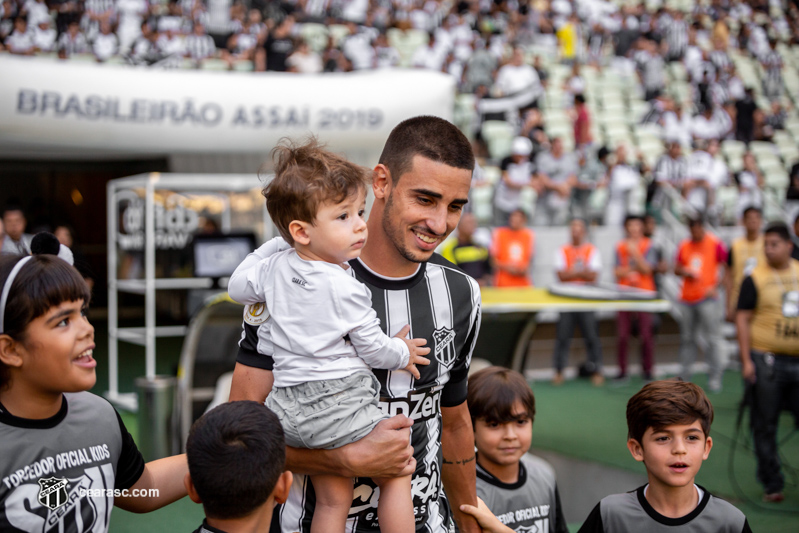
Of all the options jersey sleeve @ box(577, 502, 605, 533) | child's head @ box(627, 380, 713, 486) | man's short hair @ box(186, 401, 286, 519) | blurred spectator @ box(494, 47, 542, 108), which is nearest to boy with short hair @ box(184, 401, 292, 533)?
man's short hair @ box(186, 401, 286, 519)

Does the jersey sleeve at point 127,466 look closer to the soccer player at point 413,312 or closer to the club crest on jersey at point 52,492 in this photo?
the club crest on jersey at point 52,492

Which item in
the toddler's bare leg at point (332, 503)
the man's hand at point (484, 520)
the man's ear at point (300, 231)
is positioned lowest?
the man's hand at point (484, 520)

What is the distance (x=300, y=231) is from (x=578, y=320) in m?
7.72

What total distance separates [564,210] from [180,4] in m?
8.08

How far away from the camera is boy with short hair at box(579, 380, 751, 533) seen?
7.69ft

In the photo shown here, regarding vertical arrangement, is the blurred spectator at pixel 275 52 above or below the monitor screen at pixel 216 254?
above

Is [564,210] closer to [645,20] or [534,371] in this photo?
[534,371]

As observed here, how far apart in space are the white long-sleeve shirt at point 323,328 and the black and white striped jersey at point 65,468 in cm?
44

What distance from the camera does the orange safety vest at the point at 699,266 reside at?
29.7ft

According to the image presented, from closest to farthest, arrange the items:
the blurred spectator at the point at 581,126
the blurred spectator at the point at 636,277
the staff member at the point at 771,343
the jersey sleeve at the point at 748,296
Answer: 1. the staff member at the point at 771,343
2. the jersey sleeve at the point at 748,296
3. the blurred spectator at the point at 636,277
4. the blurred spectator at the point at 581,126

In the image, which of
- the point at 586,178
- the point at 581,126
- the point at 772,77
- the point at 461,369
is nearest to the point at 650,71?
the point at 772,77

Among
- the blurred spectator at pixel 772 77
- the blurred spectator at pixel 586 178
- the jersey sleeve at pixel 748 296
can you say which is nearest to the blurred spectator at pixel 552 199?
the blurred spectator at pixel 586 178

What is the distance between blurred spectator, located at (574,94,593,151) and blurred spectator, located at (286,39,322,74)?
4.75 m

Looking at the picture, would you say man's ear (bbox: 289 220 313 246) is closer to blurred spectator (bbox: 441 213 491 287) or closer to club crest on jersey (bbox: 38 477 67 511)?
club crest on jersey (bbox: 38 477 67 511)
